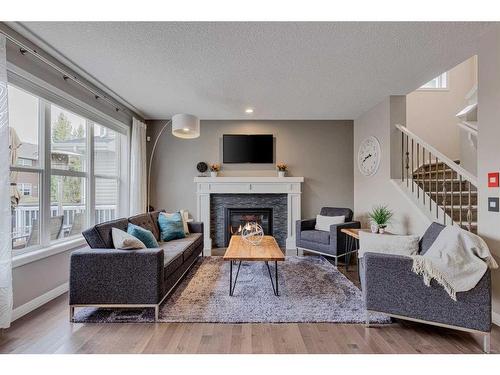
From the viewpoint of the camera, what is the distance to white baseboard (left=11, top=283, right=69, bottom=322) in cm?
230

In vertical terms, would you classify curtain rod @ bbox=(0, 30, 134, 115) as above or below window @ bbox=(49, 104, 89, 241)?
above

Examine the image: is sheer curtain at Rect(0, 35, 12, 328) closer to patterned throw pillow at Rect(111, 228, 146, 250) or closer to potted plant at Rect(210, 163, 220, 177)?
patterned throw pillow at Rect(111, 228, 146, 250)

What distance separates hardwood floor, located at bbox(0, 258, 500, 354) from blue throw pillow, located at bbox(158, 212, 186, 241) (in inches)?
60.6

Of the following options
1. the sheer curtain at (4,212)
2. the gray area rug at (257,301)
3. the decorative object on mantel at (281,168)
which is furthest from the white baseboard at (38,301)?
the decorative object on mantel at (281,168)

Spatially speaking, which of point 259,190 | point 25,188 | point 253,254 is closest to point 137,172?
point 25,188

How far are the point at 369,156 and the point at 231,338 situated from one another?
376 centimetres

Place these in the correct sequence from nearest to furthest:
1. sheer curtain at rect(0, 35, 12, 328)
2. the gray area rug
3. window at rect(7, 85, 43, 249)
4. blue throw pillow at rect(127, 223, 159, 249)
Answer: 1. sheer curtain at rect(0, 35, 12, 328)
2. the gray area rug
3. window at rect(7, 85, 43, 249)
4. blue throw pillow at rect(127, 223, 159, 249)

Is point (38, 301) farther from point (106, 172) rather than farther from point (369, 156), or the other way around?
point (369, 156)

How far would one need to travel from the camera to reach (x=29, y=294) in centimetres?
246

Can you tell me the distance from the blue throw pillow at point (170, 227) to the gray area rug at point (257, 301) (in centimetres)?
59

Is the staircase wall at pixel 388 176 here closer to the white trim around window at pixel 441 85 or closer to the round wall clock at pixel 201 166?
the white trim around window at pixel 441 85

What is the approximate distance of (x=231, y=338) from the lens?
1.99 metres

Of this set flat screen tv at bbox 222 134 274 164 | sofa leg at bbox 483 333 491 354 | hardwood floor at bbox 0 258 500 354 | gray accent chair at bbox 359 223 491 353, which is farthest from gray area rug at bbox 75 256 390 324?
flat screen tv at bbox 222 134 274 164
